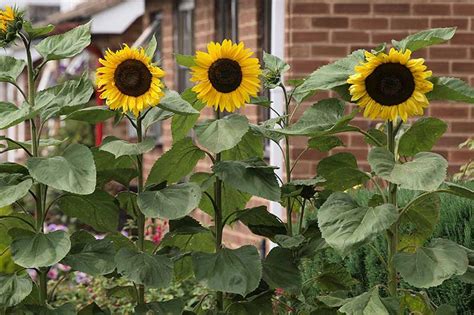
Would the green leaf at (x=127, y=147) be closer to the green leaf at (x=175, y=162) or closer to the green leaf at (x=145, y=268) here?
the green leaf at (x=175, y=162)

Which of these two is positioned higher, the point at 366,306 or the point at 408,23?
the point at 408,23

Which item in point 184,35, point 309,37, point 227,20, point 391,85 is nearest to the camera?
point 391,85

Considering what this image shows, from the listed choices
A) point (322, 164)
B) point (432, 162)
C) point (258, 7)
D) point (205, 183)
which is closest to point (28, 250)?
point (205, 183)

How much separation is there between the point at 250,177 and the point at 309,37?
17.6 ft

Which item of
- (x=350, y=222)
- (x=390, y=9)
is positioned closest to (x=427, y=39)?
(x=350, y=222)

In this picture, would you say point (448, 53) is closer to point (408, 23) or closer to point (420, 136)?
point (408, 23)

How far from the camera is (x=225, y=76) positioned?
4445mm

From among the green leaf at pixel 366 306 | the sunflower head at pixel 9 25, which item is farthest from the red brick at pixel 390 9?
the green leaf at pixel 366 306

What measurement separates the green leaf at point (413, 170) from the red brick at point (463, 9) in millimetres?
5661

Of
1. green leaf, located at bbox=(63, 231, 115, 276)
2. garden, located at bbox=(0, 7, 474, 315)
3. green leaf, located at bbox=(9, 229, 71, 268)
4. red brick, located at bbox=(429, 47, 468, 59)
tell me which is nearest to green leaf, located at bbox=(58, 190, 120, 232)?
garden, located at bbox=(0, 7, 474, 315)

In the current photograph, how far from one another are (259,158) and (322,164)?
0.68 ft

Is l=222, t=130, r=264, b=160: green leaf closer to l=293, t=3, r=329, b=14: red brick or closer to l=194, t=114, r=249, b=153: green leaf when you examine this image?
l=194, t=114, r=249, b=153: green leaf

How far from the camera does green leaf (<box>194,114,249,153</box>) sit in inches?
169

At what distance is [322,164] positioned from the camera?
4574mm
